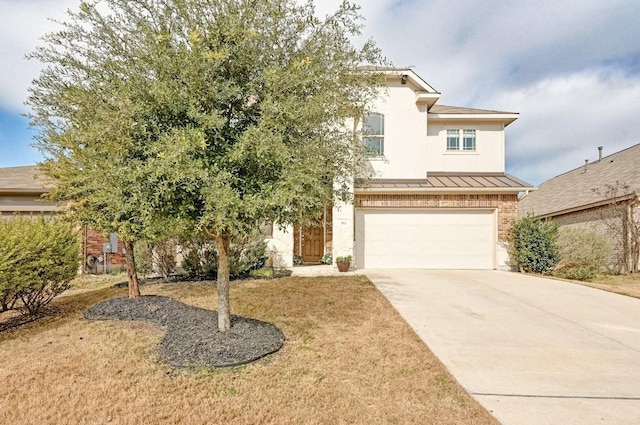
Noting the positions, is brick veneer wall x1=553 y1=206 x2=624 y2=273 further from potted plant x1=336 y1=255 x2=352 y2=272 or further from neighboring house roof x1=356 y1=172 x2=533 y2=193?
potted plant x1=336 y1=255 x2=352 y2=272

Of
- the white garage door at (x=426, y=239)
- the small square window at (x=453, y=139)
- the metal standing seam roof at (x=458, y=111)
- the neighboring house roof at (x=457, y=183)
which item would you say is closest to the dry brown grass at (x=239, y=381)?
the white garage door at (x=426, y=239)

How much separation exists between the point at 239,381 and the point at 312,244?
36.5 feet

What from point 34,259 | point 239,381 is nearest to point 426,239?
point 239,381

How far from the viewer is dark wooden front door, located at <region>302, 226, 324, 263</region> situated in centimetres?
1490

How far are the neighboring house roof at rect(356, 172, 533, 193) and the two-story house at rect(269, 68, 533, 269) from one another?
0.12 feet

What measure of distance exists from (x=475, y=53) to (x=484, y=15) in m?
3.19

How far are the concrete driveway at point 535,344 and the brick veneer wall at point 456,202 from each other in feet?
11.6

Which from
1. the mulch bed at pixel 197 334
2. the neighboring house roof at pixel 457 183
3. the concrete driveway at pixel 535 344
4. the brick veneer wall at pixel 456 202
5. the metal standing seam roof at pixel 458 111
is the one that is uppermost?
the metal standing seam roof at pixel 458 111

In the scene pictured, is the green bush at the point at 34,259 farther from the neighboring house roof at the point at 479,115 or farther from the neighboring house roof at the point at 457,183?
the neighboring house roof at the point at 479,115

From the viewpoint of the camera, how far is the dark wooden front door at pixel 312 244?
587 inches

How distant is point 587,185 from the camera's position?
54.6ft

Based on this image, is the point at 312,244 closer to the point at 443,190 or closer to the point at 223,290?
the point at 443,190

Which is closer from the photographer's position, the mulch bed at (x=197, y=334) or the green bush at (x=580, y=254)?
the mulch bed at (x=197, y=334)

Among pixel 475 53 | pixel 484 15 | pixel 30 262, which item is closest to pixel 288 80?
pixel 30 262
